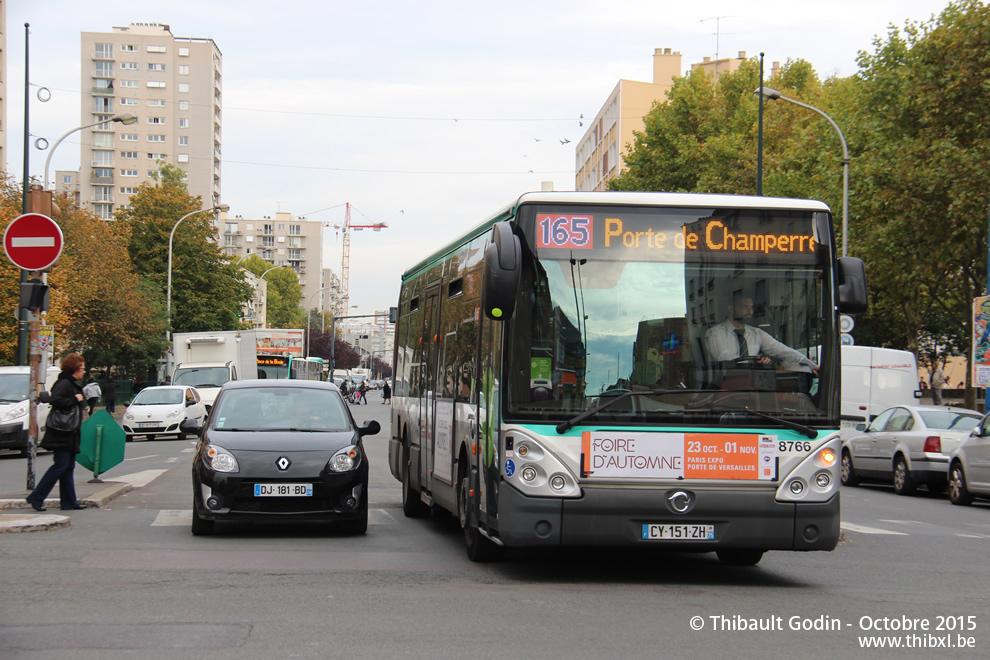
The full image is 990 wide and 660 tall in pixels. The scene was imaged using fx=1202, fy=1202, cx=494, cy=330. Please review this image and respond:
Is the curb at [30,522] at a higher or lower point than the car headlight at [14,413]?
lower

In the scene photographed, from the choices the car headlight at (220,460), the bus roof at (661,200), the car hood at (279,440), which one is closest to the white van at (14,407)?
the car hood at (279,440)

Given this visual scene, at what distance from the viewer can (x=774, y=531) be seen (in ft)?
28.2

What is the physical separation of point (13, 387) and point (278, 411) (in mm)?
15345

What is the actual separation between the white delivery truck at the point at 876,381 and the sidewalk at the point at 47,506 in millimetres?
19521

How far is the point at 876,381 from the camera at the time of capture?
2989cm

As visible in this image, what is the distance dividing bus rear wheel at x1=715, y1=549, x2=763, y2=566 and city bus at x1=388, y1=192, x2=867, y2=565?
133cm

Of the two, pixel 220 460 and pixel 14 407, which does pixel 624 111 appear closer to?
pixel 14 407

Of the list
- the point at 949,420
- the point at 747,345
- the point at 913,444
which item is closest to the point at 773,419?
the point at 747,345

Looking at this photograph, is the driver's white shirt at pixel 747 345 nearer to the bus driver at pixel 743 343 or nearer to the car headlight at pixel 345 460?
the bus driver at pixel 743 343

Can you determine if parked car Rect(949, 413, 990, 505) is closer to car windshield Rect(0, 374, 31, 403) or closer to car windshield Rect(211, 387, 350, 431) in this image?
car windshield Rect(211, 387, 350, 431)

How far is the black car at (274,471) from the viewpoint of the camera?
434 inches

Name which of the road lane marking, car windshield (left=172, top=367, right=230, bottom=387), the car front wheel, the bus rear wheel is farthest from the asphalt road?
car windshield (left=172, top=367, right=230, bottom=387)

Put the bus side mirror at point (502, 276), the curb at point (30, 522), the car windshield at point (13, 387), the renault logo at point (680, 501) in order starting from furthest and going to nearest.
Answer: the car windshield at point (13, 387), the curb at point (30, 522), the renault logo at point (680, 501), the bus side mirror at point (502, 276)

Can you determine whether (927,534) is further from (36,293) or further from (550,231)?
(36,293)
